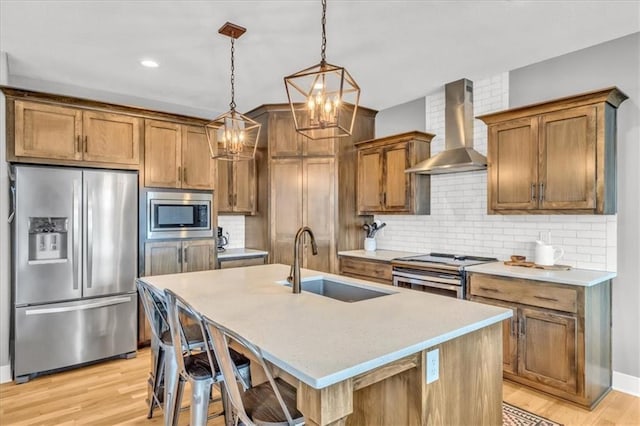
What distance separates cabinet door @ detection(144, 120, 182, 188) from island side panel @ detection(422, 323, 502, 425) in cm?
338

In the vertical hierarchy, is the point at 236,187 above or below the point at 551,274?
above

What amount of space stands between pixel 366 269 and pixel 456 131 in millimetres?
1828

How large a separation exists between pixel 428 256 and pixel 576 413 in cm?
196

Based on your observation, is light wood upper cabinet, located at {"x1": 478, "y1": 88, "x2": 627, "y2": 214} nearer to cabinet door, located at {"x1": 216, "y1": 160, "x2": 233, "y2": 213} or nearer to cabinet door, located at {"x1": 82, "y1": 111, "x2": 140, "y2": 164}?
cabinet door, located at {"x1": 216, "y1": 160, "x2": 233, "y2": 213}

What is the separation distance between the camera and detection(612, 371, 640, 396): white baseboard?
2910mm

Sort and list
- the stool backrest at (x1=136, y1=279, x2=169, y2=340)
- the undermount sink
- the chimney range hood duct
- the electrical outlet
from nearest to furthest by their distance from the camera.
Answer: the electrical outlet → the stool backrest at (x1=136, y1=279, x2=169, y2=340) → the undermount sink → the chimney range hood duct

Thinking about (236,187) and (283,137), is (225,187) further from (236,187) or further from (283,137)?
(283,137)

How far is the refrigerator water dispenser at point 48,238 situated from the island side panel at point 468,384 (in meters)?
3.33

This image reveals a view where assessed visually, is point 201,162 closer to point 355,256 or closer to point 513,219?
point 355,256

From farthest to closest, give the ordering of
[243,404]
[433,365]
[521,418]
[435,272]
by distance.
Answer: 1. [435,272]
2. [521,418]
3. [433,365]
4. [243,404]

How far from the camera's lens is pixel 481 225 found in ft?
13.0

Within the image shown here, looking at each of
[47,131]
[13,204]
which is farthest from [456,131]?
[13,204]

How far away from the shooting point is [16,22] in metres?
2.70

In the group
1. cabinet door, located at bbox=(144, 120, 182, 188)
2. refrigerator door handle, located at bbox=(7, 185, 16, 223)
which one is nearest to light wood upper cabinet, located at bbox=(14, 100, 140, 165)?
cabinet door, located at bbox=(144, 120, 182, 188)
